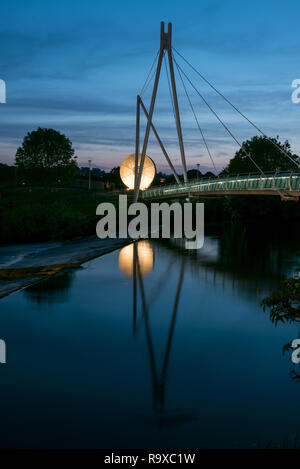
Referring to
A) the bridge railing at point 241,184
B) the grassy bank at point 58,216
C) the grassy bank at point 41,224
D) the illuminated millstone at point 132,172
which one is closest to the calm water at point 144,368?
the bridge railing at point 241,184

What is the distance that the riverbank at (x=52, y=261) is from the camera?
20844 millimetres

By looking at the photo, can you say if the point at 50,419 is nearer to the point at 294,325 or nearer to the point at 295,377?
the point at 295,377

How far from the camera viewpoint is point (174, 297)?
60.2 feet

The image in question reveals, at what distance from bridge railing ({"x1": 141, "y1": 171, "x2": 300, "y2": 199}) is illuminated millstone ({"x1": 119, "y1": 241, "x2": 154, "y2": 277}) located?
884 cm

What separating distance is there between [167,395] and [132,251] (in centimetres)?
2350

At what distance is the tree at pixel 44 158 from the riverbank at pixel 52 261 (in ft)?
142

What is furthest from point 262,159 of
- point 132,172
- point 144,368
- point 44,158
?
point 144,368

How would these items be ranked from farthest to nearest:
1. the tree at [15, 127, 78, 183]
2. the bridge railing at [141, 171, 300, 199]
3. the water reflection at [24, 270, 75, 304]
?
the tree at [15, 127, 78, 183] < the bridge railing at [141, 171, 300, 199] < the water reflection at [24, 270, 75, 304]

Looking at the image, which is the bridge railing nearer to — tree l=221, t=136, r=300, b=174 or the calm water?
the calm water

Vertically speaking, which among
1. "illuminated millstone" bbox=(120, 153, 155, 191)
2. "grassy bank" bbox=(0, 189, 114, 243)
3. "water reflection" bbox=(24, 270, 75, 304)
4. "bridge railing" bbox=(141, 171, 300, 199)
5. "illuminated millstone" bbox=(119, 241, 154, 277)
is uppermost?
"illuminated millstone" bbox=(120, 153, 155, 191)

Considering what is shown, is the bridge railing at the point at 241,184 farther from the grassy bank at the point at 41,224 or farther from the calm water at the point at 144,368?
the calm water at the point at 144,368

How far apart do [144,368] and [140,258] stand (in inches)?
730

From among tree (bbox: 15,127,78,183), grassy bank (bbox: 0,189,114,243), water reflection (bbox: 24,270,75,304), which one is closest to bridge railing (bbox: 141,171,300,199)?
grassy bank (bbox: 0,189,114,243)

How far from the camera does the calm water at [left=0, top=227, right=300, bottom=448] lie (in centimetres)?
784
